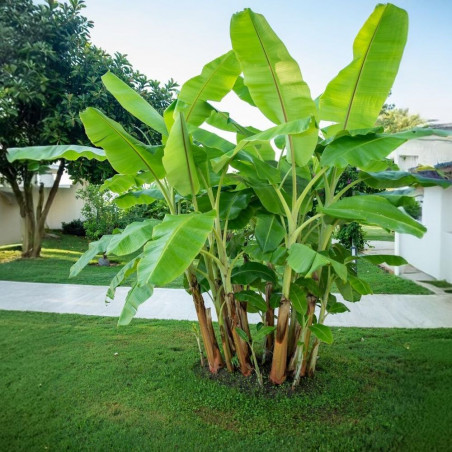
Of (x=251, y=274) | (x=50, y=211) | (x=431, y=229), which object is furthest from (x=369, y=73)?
(x=50, y=211)

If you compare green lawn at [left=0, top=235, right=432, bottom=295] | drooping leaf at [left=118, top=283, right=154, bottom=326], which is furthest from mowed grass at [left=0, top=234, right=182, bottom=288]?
drooping leaf at [left=118, top=283, right=154, bottom=326]

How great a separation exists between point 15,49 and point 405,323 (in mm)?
9543

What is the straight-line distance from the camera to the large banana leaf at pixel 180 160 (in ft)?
8.57

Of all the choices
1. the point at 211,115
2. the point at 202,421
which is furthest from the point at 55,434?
the point at 211,115

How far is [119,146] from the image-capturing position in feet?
9.79

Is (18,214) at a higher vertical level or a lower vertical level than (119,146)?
lower

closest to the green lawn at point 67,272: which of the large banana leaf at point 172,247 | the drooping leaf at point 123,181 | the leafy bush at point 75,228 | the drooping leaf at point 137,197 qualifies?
the leafy bush at point 75,228

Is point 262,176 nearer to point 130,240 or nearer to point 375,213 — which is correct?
point 375,213

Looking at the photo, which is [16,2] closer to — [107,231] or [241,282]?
[107,231]

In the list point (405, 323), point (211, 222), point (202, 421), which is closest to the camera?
point (211, 222)

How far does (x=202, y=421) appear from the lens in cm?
308

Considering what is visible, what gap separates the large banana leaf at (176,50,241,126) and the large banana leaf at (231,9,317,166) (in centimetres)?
30

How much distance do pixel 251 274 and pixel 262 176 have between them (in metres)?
0.83

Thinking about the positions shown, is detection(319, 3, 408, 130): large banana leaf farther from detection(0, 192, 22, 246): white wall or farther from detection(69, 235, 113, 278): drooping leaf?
detection(0, 192, 22, 246): white wall
